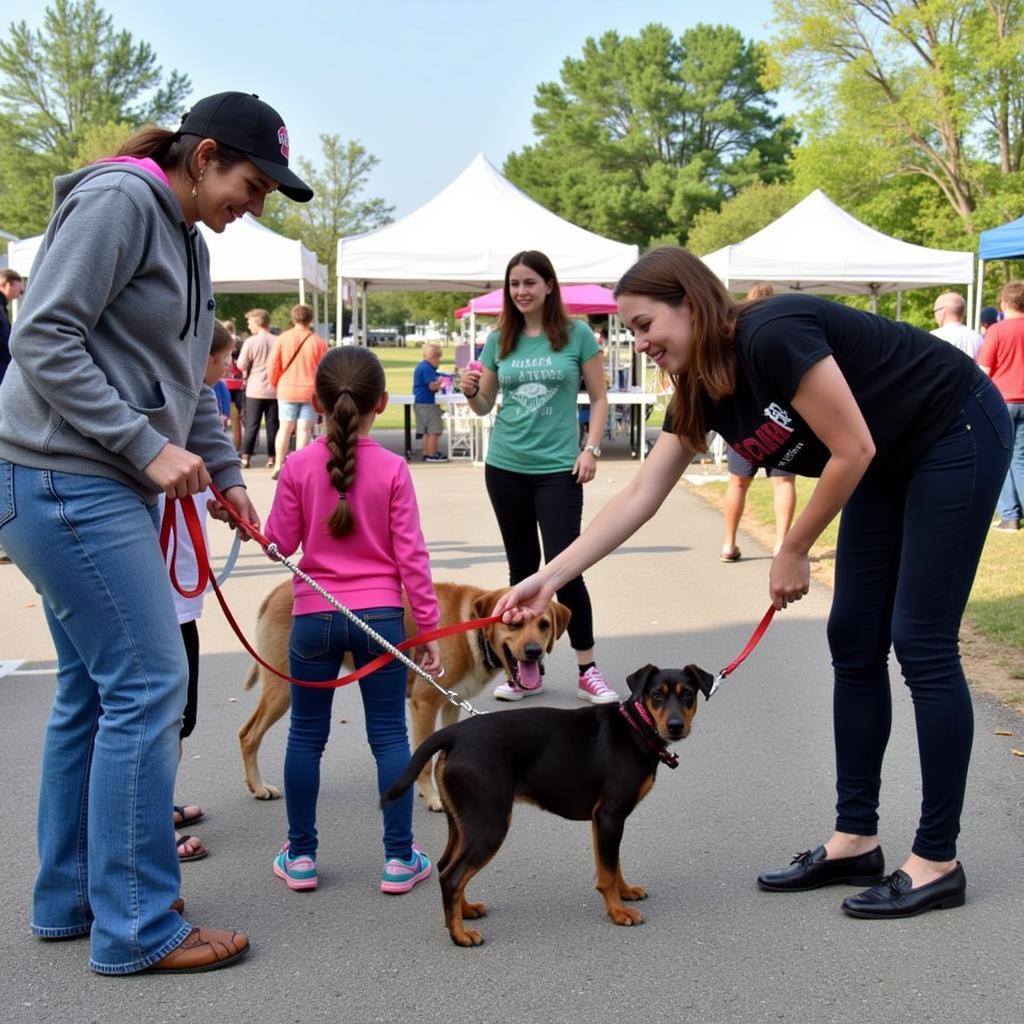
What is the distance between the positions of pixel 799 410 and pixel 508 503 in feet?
9.81

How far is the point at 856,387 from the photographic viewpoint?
11.2 feet

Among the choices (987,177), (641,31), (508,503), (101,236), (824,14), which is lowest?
(508,503)

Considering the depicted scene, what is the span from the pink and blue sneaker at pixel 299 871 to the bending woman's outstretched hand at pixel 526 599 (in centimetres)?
100

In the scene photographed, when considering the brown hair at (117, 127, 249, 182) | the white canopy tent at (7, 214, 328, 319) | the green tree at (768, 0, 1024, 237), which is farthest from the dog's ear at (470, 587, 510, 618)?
the green tree at (768, 0, 1024, 237)

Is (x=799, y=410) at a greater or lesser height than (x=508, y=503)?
greater

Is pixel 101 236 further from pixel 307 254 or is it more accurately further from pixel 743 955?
pixel 307 254

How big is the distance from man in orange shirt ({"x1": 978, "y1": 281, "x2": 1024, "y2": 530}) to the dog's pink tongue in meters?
7.19

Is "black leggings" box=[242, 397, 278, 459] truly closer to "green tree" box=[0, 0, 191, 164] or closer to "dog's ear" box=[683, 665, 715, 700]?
"dog's ear" box=[683, 665, 715, 700]

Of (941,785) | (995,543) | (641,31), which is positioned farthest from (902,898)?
(641,31)

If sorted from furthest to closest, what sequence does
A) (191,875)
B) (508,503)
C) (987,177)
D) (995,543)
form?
(987,177) → (995,543) → (508,503) → (191,875)

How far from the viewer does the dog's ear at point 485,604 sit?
183 inches

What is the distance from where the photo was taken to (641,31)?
70.6 metres

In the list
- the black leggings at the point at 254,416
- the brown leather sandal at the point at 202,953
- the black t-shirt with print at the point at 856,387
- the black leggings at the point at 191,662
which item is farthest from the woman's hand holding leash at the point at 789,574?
the black leggings at the point at 254,416

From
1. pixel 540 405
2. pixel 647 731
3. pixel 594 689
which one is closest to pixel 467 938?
pixel 647 731
